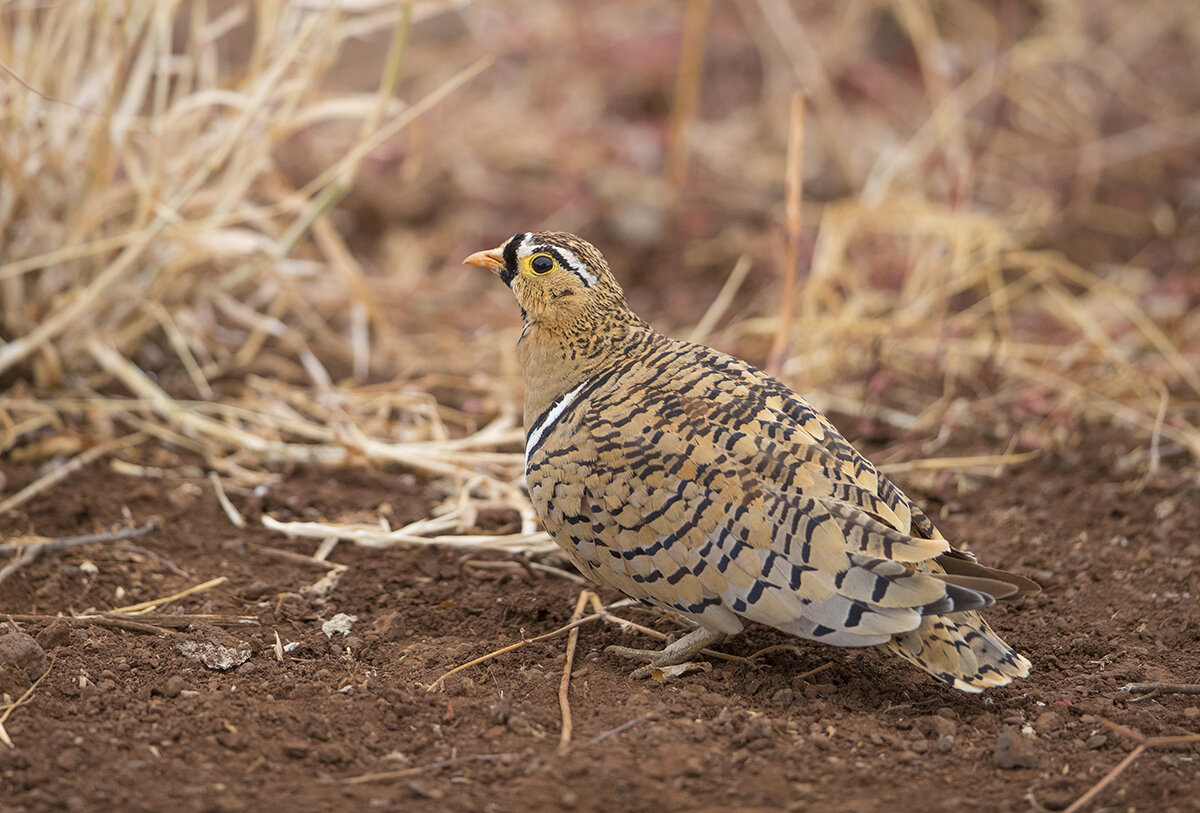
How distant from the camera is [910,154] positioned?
7457 millimetres

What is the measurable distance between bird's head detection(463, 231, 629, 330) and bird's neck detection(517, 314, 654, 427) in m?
0.03

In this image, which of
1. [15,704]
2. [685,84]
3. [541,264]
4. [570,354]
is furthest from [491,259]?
[685,84]

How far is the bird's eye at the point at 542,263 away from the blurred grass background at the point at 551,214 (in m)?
0.87

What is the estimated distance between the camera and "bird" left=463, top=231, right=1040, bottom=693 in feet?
9.36

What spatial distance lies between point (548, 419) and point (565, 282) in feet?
1.34

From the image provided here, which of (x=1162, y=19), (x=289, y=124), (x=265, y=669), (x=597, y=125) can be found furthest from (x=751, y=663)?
(x=1162, y=19)

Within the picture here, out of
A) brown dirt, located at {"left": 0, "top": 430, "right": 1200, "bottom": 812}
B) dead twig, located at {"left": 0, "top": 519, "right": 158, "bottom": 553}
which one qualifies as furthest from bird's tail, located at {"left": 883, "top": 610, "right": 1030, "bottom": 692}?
dead twig, located at {"left": 0, "top": 519, "right": 158, "bottom": 553}

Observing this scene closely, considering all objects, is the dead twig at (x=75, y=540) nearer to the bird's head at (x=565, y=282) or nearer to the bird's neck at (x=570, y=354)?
the bird's neck at (x=570, y=354)

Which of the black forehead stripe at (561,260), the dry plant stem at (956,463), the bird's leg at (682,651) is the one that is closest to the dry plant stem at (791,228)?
the dry plant stem at (956,463)

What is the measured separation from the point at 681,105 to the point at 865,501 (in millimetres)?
4093

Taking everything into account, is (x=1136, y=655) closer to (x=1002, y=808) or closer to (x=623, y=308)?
(x=1002, y=808)

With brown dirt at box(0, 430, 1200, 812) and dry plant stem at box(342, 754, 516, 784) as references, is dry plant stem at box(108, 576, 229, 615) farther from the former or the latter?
dry plant stem at box(342, 754, 516, 784)

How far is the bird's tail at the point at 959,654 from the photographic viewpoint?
9.39 ft

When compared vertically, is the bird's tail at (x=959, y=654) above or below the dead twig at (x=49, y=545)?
above
